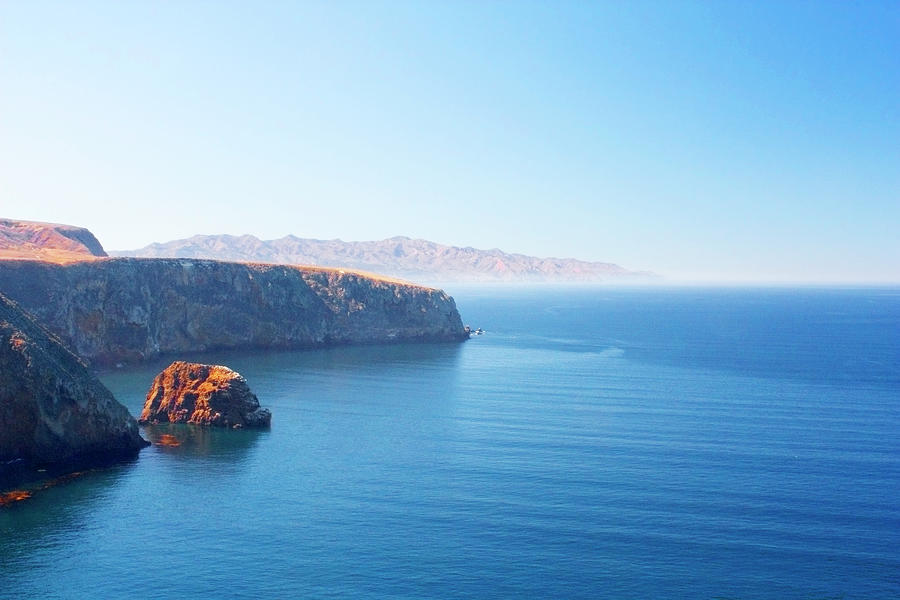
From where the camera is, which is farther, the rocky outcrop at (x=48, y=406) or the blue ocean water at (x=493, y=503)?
the rocky outcrop at (x=48, y=406)

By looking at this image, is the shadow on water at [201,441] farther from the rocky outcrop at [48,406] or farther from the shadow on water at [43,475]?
the shadow on water at [43,475]

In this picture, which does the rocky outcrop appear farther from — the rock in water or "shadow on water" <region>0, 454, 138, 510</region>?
the rock in water

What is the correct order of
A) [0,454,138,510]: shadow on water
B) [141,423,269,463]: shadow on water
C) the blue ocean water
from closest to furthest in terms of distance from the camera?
1. the blue ocean water
2. [0,454,138,510]: shadow on water
3. [141,423,269,463]: shadow on water

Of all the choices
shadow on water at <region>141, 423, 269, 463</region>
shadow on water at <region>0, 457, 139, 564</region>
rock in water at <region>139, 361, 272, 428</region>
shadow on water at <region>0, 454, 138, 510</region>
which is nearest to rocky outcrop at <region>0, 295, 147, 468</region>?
shadow on water at <region>0, 454, 138, 510</region>

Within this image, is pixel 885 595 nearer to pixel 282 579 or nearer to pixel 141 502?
pixel 282 579

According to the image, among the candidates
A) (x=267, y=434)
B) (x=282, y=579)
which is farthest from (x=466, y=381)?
(x=282, y=579)

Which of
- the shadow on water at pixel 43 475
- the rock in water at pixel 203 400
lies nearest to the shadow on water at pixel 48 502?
the shadow on water at pixel 43 475

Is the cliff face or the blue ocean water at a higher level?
the cliff face

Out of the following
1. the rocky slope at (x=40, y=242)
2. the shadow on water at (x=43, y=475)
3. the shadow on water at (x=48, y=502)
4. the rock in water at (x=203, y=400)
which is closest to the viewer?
the shadow on water at (x=48, y=502)
